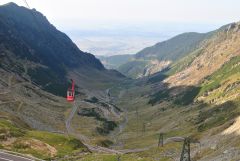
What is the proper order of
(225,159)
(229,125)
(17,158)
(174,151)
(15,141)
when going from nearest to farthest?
(17,158)
(15,141)
(225,159)
(174,151)
(229,125)

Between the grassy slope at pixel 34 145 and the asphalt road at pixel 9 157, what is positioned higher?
the asphalt road at pixel 9 157

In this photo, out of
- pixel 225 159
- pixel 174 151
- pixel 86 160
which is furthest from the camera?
pixel 174 151

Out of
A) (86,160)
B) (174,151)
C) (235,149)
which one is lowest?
(174,151)

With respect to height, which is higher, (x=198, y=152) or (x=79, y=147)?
(x=79, y=147)

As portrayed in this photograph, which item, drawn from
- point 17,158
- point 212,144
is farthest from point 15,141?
point 212,144

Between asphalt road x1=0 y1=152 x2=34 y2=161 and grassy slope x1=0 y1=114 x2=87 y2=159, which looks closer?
asphalt road x1=0 y1=152 x2=34 y2=161

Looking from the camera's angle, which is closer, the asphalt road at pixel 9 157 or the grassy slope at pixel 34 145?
the asphalt road at pixel 9 157

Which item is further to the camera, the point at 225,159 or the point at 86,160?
the point at 225,159

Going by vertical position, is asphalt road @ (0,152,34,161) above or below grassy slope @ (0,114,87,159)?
above

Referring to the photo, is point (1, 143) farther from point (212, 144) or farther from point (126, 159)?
point (212, 144)

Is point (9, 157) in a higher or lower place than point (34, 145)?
higher

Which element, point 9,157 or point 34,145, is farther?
point 34,145
